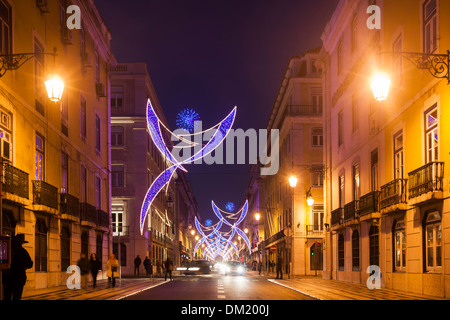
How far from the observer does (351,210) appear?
106 feet

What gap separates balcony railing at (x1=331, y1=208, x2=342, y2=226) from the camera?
35625 millimetres

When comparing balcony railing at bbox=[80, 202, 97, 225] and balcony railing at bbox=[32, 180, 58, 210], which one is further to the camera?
balcony railing at bbox=[80, 202, 97, 225]

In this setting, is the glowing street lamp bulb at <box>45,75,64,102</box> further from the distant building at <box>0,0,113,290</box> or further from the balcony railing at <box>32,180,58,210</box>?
the balcony railing at <box>32,180,58,210</box>

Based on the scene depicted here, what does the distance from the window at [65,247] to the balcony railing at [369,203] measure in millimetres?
13263

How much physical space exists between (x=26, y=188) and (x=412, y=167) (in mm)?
13412

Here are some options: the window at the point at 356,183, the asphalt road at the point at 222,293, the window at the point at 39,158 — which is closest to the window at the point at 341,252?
the window at the point at 356,183

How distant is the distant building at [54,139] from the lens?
22.7 m

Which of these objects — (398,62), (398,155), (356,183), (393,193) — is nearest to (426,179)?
(393,193)

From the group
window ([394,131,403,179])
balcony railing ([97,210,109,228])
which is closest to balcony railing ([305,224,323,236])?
balcony railing ([97,210,109,228])

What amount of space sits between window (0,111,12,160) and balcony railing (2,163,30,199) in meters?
0.56

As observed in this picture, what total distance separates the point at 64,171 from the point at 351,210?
13642 millimetres

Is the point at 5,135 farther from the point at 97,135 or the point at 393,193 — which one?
the point at 97,135

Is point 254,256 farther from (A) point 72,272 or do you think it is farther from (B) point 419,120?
(B) point 419,120

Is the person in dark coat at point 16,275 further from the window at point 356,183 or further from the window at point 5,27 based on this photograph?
the window at point 356,183
